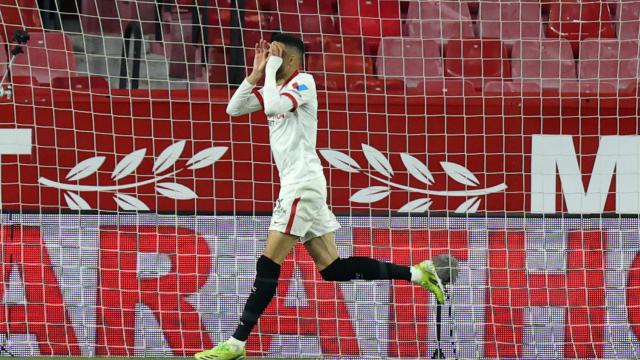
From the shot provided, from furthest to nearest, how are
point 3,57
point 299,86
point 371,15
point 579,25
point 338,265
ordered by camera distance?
point 371,15
point 579,25
point 3,57
point 338,265
point 299,86

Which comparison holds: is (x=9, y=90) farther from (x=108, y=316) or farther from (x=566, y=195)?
(x=566, y=195)

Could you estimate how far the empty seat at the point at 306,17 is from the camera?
344 inches

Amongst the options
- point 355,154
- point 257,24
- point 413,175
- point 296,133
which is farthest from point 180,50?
point 296,133

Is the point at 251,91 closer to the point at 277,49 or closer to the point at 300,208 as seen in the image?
the point at 277,49

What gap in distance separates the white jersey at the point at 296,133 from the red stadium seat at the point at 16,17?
252 cm

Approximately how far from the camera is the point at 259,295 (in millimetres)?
5906

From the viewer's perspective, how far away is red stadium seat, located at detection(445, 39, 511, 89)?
8320mm

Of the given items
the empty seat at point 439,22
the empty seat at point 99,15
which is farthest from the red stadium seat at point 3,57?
the empty seat at point 439,22

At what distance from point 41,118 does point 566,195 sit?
315cm

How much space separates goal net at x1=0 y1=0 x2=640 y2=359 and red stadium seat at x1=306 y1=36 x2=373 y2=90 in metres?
0.58

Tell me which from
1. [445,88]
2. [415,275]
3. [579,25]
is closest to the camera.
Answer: [415,275]

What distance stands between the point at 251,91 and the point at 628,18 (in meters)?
3.81

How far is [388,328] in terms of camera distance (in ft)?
24.4

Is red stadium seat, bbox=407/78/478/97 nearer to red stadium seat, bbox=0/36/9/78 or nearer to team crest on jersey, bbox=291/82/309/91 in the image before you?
team crest on jersey, bbox=291/82/309/91
